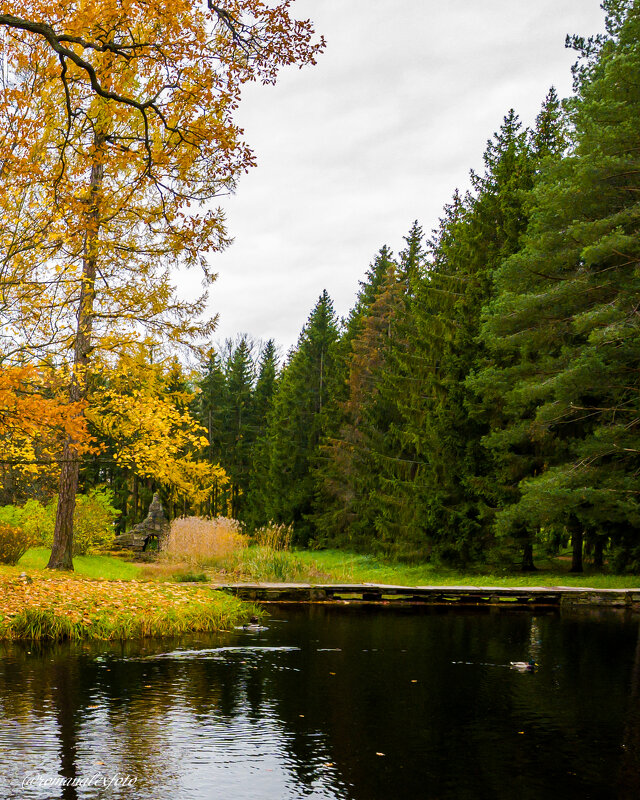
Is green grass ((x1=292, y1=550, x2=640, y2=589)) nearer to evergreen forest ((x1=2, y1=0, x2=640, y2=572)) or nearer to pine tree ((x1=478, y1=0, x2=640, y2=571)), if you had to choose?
evergreen forest ((x1=2, y1=0, x2=640, y2=572))

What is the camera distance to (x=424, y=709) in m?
6.60

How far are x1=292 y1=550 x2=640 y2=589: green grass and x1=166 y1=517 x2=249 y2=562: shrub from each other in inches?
71.2

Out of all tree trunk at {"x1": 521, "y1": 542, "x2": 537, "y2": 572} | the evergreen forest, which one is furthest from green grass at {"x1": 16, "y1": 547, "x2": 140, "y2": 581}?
tree trunk at {"x1": 521, "y1": 542, "x2": 537, "y2": 572}

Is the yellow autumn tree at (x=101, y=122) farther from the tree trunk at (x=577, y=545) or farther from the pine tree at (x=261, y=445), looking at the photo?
the pine tree at (x=261, y=445)

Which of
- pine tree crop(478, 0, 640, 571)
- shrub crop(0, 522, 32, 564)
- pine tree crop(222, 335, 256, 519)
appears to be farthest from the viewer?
pine tree crop(222, 335, 256, 519)

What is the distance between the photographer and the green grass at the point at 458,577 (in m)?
16.8

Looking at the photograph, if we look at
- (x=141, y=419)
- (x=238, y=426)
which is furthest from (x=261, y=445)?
(x=141, y=419)

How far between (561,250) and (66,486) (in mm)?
12094

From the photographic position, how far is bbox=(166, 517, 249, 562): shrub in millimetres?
18297

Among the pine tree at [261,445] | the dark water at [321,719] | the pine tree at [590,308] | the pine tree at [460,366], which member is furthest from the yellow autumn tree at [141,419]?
the pine tree at [261,445]

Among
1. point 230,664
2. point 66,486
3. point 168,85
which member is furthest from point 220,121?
point 66,486

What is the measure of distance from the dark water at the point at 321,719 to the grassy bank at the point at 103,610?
0.42m

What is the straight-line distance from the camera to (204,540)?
1872cm

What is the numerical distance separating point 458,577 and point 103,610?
11.3 m
